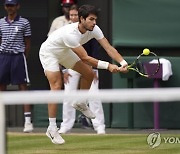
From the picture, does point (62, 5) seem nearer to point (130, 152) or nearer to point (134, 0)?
point (134, 0)

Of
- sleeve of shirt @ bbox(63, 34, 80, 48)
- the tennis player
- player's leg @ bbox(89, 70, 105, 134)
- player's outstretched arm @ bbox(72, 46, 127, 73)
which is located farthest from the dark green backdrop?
player's outstretched arm @ bbox(72, 46, 127, 73)

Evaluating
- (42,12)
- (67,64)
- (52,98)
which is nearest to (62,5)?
(42,12)

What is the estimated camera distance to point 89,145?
28.3ft

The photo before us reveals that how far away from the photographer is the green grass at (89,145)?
7.33 meters

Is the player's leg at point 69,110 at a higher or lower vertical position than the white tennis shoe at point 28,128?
higher

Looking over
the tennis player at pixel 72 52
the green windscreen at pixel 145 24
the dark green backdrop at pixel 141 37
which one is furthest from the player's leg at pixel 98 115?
the tennis player at pixel 72 52

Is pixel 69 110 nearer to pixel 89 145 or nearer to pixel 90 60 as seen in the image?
pixel 89 145

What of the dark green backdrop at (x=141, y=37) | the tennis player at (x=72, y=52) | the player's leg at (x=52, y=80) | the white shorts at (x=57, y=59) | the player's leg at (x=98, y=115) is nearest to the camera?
the tennis player at (x=72, y=52)

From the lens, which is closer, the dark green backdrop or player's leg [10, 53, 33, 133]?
player's leg [10, 53, 33, 133]

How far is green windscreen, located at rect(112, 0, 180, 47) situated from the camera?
1168 centimetres

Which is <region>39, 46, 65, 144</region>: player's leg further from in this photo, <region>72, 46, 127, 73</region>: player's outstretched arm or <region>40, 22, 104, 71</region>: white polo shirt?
<region>72, 46, 127, 73</region>: player's outstretched arm

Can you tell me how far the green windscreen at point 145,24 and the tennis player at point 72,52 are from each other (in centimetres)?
277

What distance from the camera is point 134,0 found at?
11.7 meters

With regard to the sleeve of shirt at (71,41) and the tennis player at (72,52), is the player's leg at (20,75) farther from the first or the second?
the sleeve of shirt at (71,41)
